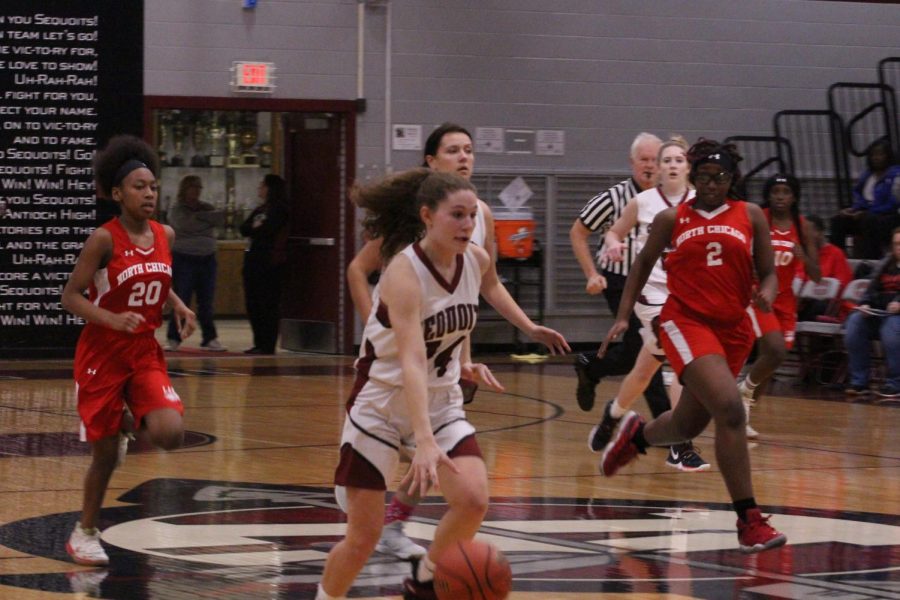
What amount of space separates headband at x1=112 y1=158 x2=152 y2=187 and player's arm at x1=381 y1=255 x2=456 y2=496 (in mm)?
1911

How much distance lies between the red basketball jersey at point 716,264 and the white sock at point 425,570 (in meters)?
2.52

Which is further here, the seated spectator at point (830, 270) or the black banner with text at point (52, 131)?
the black banner with text at point (52, 131)

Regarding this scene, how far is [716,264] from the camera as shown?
7.31 metres

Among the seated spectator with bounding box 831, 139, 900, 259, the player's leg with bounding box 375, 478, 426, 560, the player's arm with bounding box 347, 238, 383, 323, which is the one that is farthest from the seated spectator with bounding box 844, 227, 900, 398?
the player's leg with bounding box 375, 478, 426, 560

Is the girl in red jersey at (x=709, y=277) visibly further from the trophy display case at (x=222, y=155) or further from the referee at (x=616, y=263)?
the trophy display case at (x=222, y=155)

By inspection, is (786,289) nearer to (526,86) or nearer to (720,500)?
(720,500)

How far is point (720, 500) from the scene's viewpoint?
7984 mm

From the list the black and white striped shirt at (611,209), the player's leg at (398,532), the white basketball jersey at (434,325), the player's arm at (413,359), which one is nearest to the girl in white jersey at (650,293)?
the black and white striped shirt at (611,209)

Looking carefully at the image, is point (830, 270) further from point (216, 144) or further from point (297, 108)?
point (216, 144)

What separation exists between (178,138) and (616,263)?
13.1 m

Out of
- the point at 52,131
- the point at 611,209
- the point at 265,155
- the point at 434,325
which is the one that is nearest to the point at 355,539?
the point at 434,325

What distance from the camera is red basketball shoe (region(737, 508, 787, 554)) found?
6.47 metres

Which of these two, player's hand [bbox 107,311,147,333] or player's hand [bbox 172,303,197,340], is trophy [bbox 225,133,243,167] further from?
player's hand [bbox 107,311,147,333]

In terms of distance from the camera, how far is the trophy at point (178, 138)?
21.7 meters
